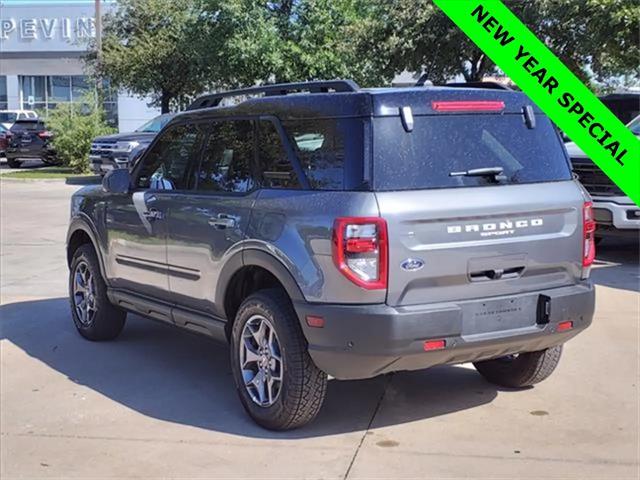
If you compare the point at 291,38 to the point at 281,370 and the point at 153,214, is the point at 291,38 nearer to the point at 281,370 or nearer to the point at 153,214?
the point at 153,214

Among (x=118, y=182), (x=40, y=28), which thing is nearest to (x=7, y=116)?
(x=40, y=28)

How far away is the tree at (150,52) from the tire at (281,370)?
2097 centimetres

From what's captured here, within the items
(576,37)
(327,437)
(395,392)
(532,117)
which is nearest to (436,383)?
(395,392)

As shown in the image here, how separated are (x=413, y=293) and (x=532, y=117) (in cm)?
139

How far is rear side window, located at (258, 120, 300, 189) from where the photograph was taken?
178 inches

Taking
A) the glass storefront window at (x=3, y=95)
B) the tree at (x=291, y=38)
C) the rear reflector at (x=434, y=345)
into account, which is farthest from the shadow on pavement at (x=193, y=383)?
the glass storefront window at (x=3, y=95)

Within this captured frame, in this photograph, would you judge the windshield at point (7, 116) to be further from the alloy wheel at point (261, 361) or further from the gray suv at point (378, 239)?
the alloy wheel at point (261, 361)

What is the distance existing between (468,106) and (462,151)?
0.27m

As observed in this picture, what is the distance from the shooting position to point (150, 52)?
2578 centimetres

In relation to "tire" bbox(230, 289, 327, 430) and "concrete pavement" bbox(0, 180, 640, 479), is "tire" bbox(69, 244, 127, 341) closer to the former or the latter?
"concrete pavement" bbox(0, 180, 640, 479)

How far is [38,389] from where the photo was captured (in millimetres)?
5461

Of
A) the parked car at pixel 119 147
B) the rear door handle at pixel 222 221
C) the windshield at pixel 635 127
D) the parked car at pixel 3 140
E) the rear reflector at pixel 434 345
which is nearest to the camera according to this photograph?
the rear reflector at pixel 434 345

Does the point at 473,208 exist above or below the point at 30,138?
below

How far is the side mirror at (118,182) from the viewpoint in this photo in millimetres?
6000
